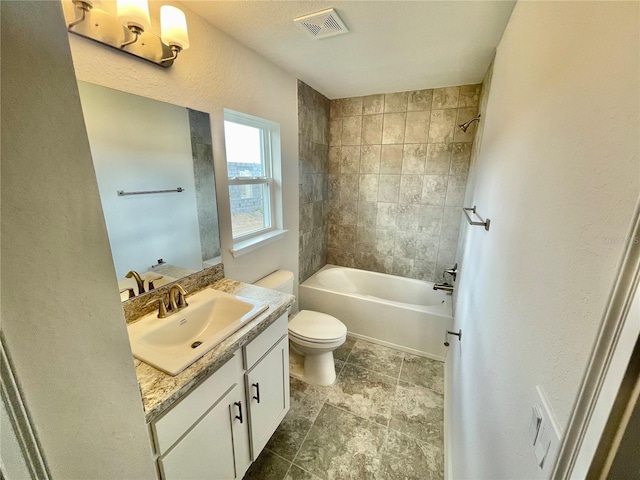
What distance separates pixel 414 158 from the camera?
267 cm

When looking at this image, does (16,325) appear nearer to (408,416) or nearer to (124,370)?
(124,370)

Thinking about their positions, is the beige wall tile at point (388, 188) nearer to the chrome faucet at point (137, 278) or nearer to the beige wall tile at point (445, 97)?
the beige wall tile at point (445, 97)

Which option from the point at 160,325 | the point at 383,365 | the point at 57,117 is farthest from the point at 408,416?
the point at 57,117

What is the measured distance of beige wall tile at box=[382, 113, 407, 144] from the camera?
264 centimetres

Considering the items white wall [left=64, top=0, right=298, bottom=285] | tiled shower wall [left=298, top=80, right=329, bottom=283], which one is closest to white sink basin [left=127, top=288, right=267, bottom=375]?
white wall [left=64, top=0, right=298, bottom=285]

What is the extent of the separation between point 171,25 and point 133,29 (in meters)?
0.15

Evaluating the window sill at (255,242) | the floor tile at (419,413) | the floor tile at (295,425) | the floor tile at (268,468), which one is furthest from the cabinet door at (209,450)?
the floor tile at (419,413)

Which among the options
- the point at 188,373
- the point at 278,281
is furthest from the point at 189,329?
the point at 278,281

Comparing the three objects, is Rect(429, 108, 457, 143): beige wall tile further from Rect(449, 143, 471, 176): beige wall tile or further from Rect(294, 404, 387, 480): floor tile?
Rect(294, 404, 387, 480): floor tile

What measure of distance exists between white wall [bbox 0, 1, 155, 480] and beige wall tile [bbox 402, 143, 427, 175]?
2689mm

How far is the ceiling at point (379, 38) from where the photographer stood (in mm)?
1296

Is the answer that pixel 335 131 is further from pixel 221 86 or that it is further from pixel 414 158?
pixel 221 86

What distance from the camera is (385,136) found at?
2732mm

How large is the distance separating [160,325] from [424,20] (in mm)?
2068
